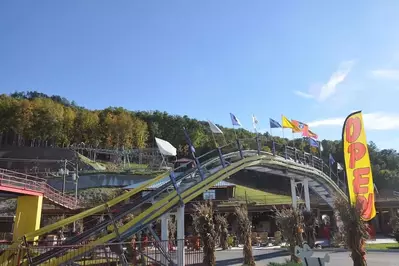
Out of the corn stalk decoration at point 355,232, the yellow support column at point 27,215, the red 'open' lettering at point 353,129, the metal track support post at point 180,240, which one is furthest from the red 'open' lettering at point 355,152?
the yellow support column at point 27,215

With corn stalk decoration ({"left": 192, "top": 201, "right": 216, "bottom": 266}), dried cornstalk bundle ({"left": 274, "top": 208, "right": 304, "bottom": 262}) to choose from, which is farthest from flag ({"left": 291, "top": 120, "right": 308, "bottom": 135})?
corn stalk decoration ({"left": 192, "top": 201, "right": 216, "bottom": 266})

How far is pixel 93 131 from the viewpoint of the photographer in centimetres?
8544

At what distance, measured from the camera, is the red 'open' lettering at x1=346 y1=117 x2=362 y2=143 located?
68.4 feet

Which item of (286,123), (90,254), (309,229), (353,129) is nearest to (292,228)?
(353,129)

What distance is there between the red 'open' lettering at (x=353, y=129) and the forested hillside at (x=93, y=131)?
5290 cm

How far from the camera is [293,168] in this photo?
24312 millimetres

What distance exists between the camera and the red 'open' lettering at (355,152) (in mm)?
20531

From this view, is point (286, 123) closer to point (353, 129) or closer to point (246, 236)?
point (353, 129)

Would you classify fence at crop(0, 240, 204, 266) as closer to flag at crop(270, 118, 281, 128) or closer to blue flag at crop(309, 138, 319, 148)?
flag at crop(270, 118, 281, 128)

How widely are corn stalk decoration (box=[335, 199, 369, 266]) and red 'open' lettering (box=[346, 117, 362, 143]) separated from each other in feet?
28.1

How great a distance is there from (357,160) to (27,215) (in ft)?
70.6

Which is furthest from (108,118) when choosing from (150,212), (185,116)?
(150,212)

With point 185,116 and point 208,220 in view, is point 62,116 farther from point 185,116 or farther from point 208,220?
point 208,220

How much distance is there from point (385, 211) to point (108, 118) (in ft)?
216
